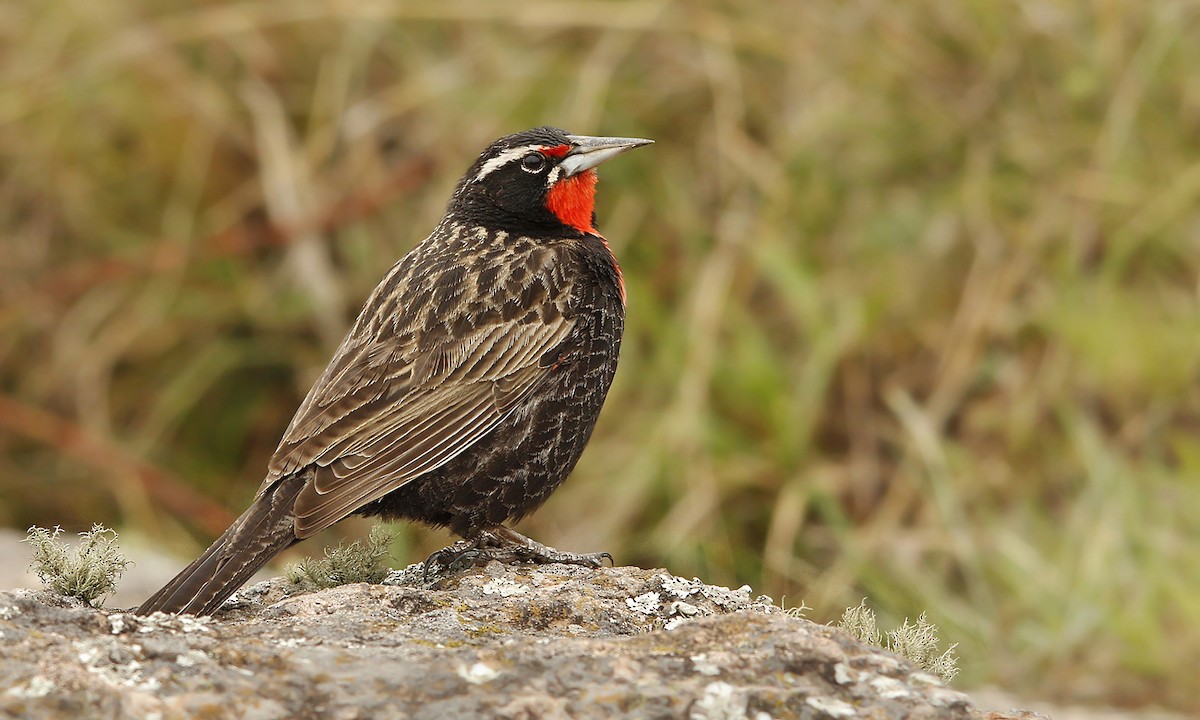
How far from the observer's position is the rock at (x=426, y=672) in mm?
2463

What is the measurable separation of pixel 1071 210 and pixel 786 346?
5.33 ft

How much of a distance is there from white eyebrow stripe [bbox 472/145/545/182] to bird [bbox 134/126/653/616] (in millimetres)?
10

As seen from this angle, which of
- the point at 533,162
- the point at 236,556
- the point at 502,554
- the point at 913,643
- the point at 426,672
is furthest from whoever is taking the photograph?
the point at 533,162

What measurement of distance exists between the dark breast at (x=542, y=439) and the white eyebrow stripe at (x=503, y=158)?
0.44 m

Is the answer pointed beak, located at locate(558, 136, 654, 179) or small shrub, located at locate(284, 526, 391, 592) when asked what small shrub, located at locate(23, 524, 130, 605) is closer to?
small shrub, located at locate(284, 526, 391, 592)

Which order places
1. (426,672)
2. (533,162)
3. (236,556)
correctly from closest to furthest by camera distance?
(426,672) → (236,556) → (533,162)

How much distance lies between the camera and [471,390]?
4.28 metres

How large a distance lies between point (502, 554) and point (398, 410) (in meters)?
0.55

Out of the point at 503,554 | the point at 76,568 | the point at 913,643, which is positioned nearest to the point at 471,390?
the point at 503,554

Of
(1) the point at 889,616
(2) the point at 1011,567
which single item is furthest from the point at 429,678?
(2) the point at 1011,567

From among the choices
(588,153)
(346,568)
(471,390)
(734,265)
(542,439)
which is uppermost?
(588,153)

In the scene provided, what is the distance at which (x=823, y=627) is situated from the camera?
282 centimetres

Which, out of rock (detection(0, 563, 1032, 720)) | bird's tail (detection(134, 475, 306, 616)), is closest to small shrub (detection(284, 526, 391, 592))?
bird's tail (detection(134, 475, 306, 616))

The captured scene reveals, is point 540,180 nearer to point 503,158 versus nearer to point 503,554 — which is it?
point 503,158
